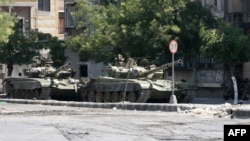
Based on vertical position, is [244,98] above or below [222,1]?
below

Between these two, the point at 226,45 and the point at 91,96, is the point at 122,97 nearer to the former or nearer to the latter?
the point at 91,96

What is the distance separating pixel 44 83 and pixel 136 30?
6109mm

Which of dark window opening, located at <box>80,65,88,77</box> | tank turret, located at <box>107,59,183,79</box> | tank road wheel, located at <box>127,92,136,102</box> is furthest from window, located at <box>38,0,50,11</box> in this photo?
tank road wheel, located at <box>127,92,136,102</box>

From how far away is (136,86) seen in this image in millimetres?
31312

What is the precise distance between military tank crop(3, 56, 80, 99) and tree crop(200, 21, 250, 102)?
367 inches

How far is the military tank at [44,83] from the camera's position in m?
37.4

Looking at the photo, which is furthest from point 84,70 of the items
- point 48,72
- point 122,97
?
point 122,97

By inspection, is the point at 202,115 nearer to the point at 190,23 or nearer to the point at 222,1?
the point at 190,23

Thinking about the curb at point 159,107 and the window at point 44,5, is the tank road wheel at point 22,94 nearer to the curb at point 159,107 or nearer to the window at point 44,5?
the curb at point 159,107

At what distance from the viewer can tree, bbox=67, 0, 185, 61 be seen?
114ft

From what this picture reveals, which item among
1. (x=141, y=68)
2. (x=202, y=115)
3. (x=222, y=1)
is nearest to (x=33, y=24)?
(x=222, y=1)

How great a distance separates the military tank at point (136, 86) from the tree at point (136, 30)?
1.58 metres

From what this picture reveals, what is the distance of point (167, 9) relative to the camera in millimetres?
34875

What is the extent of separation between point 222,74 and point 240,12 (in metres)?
3.78
